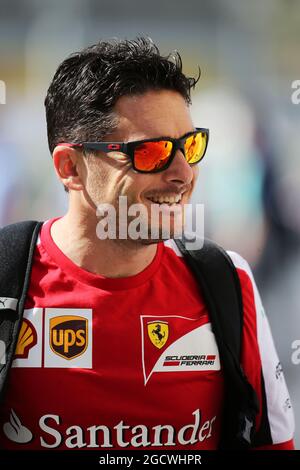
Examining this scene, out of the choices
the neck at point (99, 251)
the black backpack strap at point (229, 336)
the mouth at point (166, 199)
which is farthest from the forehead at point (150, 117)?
the black backpack strap at point (229, 336)

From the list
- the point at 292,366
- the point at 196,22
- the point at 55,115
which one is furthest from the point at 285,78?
the point at 55,115

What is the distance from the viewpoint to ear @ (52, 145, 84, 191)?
209cm

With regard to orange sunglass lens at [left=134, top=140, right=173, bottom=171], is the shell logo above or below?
below

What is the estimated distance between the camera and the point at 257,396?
1962 millimetres

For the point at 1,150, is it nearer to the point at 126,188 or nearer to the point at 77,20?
the point at 77,20

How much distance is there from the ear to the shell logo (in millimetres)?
487

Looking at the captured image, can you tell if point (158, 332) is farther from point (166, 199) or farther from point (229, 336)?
point (166, 199)

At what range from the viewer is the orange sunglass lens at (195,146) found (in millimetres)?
1976

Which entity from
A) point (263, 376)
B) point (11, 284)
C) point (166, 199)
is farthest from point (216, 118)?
point (11, 284)

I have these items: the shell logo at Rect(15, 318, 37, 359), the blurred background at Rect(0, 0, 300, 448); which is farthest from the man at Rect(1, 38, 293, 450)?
the blurred background at Rect(0, 0, 300, 448)

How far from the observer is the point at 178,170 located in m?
1.94

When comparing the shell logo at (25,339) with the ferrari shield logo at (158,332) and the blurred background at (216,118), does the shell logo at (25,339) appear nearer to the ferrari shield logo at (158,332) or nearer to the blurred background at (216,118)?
the ferrari shield logo at (158,332)

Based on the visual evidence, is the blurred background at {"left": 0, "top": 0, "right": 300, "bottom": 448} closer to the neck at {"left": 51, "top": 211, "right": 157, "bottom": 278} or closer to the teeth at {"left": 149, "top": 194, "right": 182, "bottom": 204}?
the neck at {"left": 51, "top": 211, "right": 157, "bottom": 278}

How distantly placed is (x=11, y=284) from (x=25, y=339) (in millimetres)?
179
